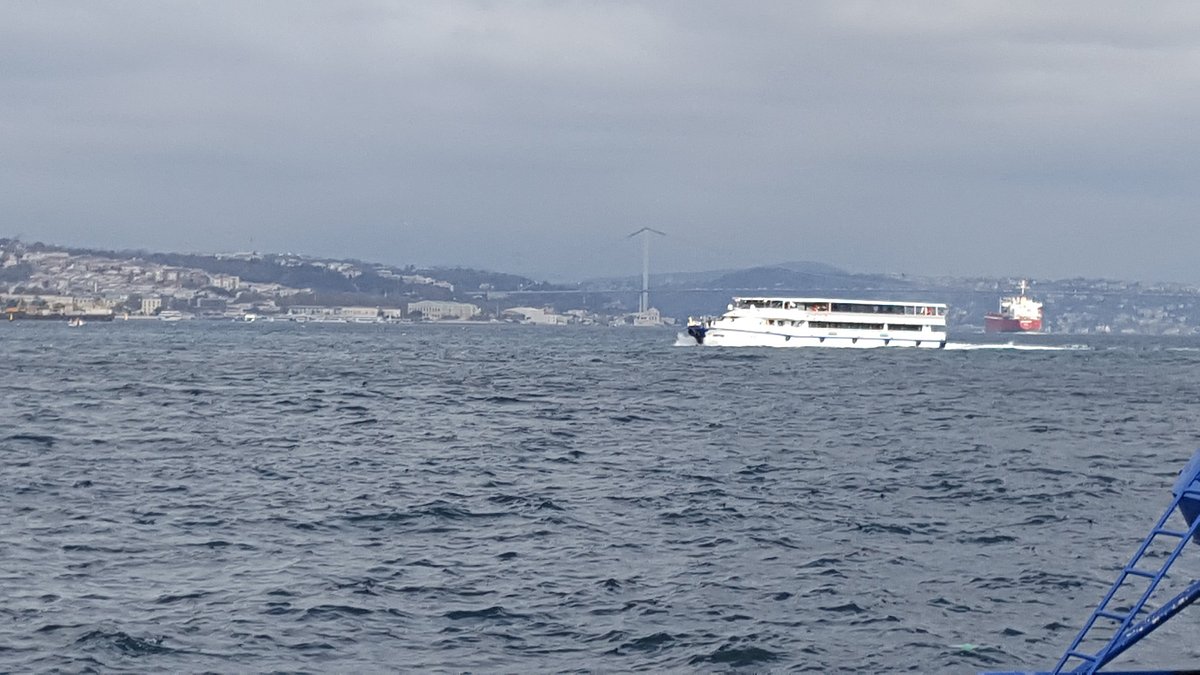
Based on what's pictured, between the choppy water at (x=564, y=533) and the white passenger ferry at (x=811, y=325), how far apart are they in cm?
5999

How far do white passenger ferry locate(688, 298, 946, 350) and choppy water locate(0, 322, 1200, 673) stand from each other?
59994 mm

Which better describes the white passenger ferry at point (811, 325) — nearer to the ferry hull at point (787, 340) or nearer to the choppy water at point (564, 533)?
the ferry hull at point (787, 340)

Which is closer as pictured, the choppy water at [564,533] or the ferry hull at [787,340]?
the choppy water at [564,533]

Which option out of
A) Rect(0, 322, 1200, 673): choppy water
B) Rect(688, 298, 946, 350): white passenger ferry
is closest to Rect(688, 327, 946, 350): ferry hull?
Rect(688, 298, 946, 350): white passenger ferry

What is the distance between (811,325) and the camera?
110 meters

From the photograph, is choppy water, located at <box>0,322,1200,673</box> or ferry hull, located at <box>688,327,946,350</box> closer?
choppy water, located at <box>0,322,1200,673</box>

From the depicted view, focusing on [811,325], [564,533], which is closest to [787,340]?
[811,325]

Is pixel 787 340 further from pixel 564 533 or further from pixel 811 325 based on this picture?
pixel 564 533

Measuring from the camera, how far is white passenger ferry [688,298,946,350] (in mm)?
109688

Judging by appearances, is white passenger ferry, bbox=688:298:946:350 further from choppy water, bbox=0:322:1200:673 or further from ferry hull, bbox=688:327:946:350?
choppy water, bbox=0:322:1200:673

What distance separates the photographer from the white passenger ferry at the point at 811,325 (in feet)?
360

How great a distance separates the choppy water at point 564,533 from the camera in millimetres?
14977

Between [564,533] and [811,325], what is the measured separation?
8971 centimetres

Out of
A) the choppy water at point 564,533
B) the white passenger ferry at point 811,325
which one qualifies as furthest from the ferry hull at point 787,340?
the choppy water at point 564,533
